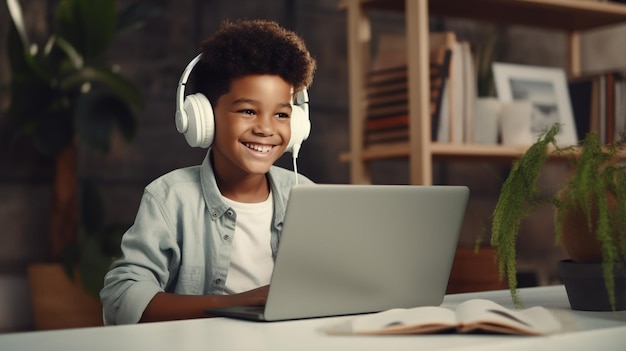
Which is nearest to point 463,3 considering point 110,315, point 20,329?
point 110,315

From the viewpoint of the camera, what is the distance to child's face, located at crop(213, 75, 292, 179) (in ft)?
4.92

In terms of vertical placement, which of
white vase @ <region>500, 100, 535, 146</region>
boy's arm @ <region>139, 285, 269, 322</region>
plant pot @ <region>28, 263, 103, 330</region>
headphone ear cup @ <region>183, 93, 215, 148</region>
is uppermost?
headphone ear cup @ <region>183, 93, 215, 148</region>

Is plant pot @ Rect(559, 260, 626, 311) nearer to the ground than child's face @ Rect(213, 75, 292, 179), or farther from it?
nearer to the ground

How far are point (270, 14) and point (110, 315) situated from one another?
2.06 m

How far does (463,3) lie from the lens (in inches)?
100.0

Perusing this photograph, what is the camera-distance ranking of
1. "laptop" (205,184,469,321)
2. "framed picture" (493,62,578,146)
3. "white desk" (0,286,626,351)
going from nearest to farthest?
1. "white desk" (0,286,626,351)
2. "laptop" (205,184,469,321)
3. "framed picture" (493,62,578,146)

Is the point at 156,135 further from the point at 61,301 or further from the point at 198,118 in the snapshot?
the point at 198,118

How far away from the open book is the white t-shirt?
62 cm

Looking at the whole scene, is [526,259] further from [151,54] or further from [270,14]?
[151,54]

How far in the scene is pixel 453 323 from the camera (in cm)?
83

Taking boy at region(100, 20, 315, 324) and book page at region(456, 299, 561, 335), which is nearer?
book page at region(456, 299, 561, 335)

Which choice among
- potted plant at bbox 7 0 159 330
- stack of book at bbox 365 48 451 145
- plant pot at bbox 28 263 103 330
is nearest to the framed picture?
stack of book at bbox 365 48 451 145

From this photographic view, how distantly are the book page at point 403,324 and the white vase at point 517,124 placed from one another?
5.73 feet

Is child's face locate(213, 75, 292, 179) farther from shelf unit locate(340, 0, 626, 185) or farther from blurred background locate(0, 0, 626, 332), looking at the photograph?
blurred background locate(0, 0, 626, 332)
